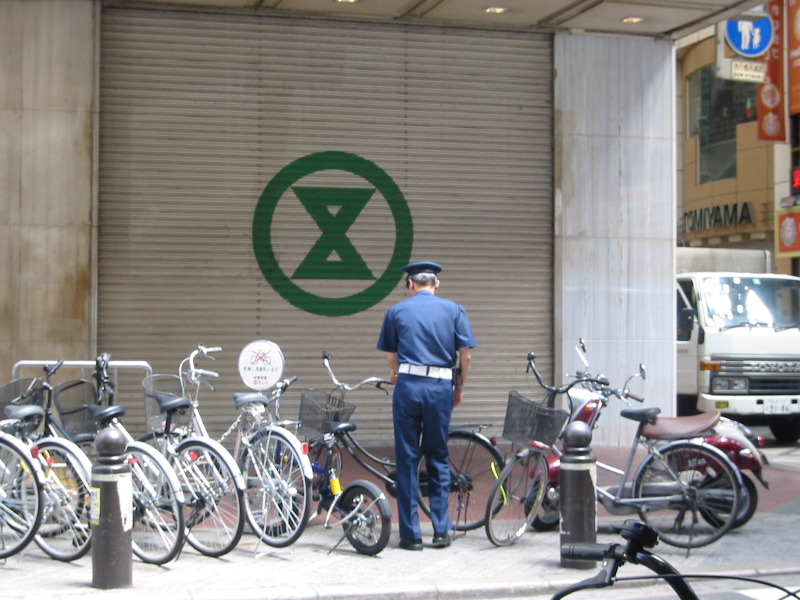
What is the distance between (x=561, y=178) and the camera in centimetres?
1295

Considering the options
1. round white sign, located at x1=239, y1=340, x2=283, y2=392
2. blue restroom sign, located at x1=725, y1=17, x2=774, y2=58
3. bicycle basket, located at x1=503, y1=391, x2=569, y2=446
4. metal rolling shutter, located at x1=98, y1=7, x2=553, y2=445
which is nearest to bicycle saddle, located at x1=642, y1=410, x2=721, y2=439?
bicycle basket, located at x1=503, y1=391, x2=569, y2=446

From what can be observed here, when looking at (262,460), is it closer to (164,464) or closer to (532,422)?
(164,464)

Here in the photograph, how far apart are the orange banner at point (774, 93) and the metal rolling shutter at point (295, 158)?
12067 millimetres

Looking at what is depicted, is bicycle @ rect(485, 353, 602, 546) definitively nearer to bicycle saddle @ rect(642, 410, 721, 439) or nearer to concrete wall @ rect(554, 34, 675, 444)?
bicycle saddle @ rect(642, 410, 721, 439)

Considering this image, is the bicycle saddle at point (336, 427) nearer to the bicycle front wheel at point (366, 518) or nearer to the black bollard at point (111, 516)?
the bicycle front wheel at point (366, 518)

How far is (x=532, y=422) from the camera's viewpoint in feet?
25.5

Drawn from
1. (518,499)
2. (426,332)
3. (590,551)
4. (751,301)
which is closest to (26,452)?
(426,332)

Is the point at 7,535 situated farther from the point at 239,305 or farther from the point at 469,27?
the point at 469,27

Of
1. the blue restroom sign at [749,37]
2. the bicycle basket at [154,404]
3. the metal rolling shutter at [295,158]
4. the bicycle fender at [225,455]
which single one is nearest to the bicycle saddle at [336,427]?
the bicycle fender at [225,455]

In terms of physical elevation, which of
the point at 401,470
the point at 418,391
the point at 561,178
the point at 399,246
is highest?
the point at 561,178

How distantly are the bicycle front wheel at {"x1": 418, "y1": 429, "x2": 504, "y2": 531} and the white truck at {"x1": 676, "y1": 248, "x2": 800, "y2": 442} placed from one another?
6.77 meters

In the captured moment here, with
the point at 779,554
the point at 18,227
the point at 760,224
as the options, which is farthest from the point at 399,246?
the point at 760,224

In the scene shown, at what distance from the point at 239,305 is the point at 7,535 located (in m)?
5.03

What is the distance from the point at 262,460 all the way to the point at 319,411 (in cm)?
54
